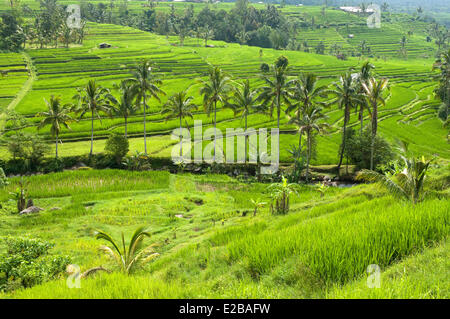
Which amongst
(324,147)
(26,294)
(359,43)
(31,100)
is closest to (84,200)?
(26,294)

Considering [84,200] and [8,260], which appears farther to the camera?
[84,200]

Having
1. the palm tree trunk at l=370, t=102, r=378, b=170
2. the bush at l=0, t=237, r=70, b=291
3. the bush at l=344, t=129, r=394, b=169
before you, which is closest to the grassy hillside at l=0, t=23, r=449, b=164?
the bush at l=344, t=129, r=394, b=169

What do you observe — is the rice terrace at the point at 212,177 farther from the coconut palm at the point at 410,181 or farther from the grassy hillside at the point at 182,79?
the grassy hillside at the point at 182,79

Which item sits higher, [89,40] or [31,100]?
[89,40]

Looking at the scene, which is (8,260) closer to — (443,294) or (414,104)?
(443,294)

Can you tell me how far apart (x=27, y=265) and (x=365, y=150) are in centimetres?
2925

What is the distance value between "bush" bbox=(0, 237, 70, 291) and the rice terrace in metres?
0.05

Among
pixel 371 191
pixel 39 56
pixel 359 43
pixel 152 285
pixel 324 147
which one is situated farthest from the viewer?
pixel 359 43

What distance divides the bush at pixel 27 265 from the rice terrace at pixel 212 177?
5 cm

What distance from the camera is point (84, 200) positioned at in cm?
2366

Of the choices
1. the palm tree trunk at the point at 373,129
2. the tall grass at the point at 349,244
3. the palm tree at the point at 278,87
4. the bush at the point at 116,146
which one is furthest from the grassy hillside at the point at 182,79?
the tall grass at the point at 349,244

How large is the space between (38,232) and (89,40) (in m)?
89.1
